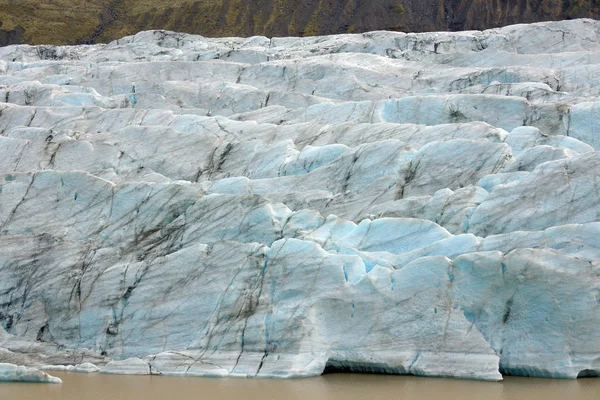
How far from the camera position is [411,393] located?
16.1 m

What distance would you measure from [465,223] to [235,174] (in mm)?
8108

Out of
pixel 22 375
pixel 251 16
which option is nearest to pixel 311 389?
pixel 22 375

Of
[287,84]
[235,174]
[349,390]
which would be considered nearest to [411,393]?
[349,390]

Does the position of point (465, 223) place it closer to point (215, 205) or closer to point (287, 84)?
point (215, 205)

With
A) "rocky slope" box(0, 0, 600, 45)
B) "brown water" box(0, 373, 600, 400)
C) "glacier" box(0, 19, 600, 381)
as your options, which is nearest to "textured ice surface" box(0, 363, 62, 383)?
"brown water" box(0, 373, 600, 400)

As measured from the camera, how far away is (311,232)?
69.5 ft

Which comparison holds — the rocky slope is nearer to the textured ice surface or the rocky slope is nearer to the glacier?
the glacier

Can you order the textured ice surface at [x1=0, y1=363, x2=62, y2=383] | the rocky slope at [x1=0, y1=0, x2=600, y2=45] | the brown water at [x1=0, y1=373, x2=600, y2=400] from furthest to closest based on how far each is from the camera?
1. the rocky slope at [x1=0, y1=0, x2=600, y2=45]
2. the textured ice surface at [x1=0, y1=363, x2=62, y2=383]
3. the brown water at [x1=0, y1=373, x2=600, y2=400]

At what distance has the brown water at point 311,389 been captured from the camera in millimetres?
15898

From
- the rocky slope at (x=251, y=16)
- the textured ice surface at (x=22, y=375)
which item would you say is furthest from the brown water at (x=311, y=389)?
the rocky slope at (x=251, y=16)

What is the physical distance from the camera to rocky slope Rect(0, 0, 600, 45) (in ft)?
270

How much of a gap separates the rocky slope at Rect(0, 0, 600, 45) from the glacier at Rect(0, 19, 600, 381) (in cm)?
5110

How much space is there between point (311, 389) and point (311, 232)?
529 cm

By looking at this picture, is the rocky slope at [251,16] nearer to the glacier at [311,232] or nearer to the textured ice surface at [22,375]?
the glacier at [311,232]
